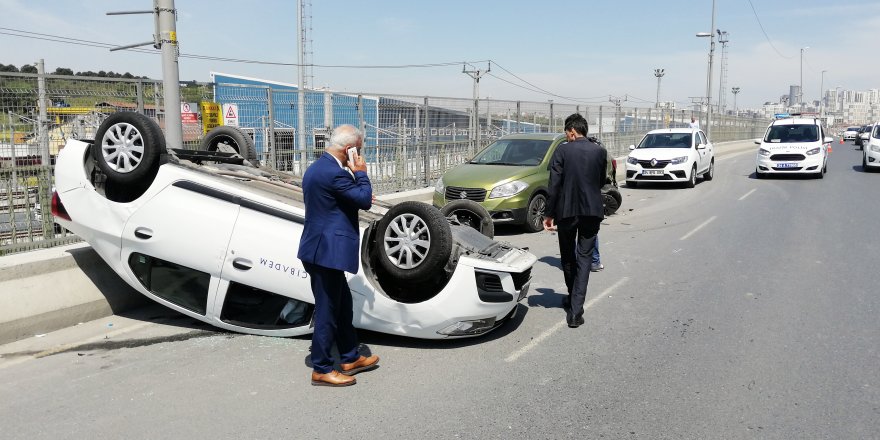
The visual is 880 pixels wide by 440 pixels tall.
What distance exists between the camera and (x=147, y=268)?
216 inches

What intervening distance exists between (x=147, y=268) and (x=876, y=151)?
75.2 feet

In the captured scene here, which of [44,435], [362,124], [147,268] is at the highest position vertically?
[362,124]

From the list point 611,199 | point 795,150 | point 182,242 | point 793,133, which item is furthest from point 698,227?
point 793,133

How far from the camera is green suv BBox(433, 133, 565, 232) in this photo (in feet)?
35.3

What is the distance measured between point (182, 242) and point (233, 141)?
2306mm

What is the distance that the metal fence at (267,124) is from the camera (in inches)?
267

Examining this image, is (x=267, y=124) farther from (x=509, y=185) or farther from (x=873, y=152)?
(x=873, y=152)

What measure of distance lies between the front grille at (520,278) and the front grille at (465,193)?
5.13 meters

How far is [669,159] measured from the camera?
18.0 m

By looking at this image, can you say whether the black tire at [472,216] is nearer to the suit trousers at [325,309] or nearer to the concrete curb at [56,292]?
the suit trousers at [325,309]

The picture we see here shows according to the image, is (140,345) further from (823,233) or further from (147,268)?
(823,233)

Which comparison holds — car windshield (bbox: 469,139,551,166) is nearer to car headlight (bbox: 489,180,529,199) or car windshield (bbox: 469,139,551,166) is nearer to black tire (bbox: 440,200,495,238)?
car headlight (bbox: 489,180,529,199)

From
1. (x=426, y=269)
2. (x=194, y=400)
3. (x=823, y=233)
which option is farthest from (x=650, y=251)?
(x=194, y=400)

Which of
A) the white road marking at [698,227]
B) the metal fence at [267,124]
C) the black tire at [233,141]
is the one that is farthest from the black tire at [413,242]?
the white road marking at [698,227]
